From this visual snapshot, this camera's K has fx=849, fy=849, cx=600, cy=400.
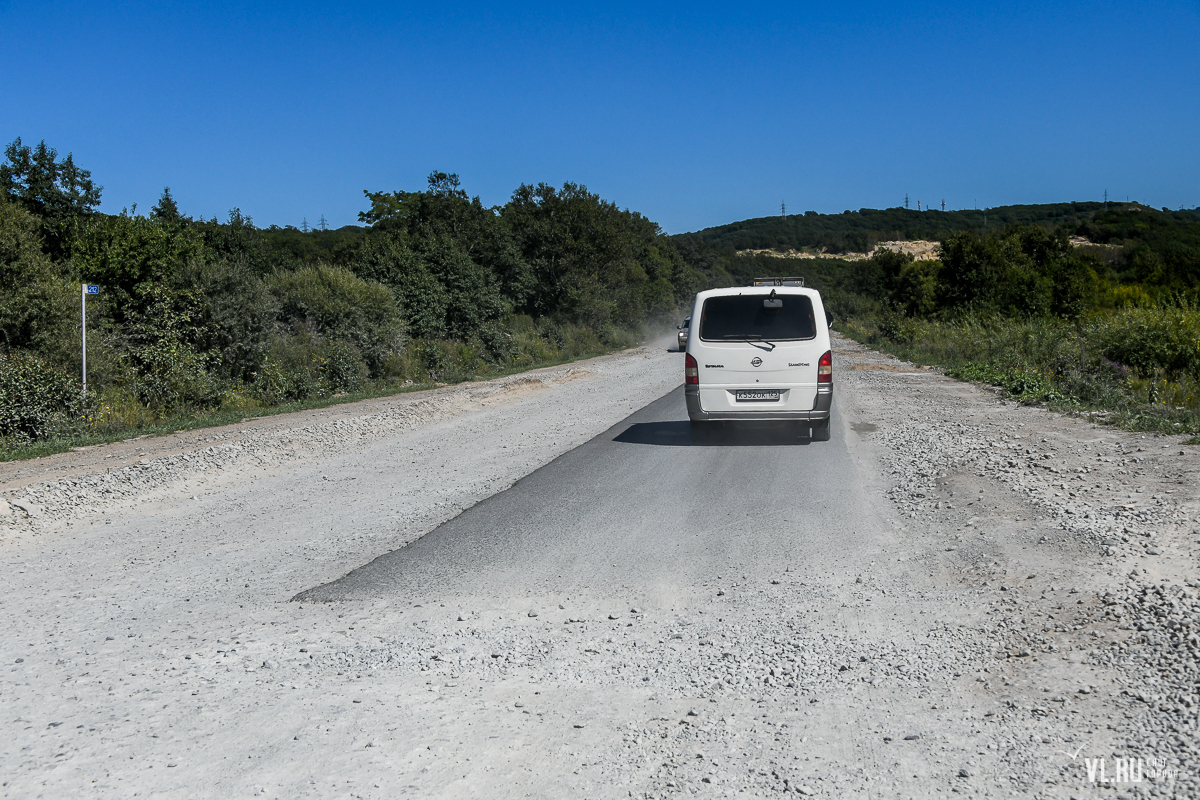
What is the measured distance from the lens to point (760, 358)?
38.4 feet

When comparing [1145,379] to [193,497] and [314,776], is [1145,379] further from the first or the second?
[314,776]

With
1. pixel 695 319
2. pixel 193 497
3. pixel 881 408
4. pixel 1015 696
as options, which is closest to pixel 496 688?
pixel 1015 696

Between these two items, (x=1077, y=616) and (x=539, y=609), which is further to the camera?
(x=539, y=609)

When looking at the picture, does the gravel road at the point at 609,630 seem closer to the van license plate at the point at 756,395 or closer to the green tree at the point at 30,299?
the van license plate at the point at 756,395

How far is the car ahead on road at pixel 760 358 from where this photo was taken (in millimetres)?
11688

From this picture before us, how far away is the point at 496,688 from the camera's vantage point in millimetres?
4156

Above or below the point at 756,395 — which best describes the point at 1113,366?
above

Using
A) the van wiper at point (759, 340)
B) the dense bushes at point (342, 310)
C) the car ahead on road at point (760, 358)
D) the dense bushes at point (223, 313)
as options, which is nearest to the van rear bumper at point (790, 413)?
the car ahead on road at point (760, 358)

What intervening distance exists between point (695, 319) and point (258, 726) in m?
9.13

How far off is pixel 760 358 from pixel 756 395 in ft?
1.69

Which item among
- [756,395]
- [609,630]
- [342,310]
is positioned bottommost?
[609,630]

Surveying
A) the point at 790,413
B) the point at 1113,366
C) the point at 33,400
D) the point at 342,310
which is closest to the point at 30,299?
the point at 33,400

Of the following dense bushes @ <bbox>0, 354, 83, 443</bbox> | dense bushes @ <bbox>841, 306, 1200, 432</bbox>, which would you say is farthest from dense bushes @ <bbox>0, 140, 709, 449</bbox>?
dense bushes @ <bbox>841, 306, 1200, 432</bbox>

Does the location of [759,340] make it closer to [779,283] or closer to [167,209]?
[779,283]
